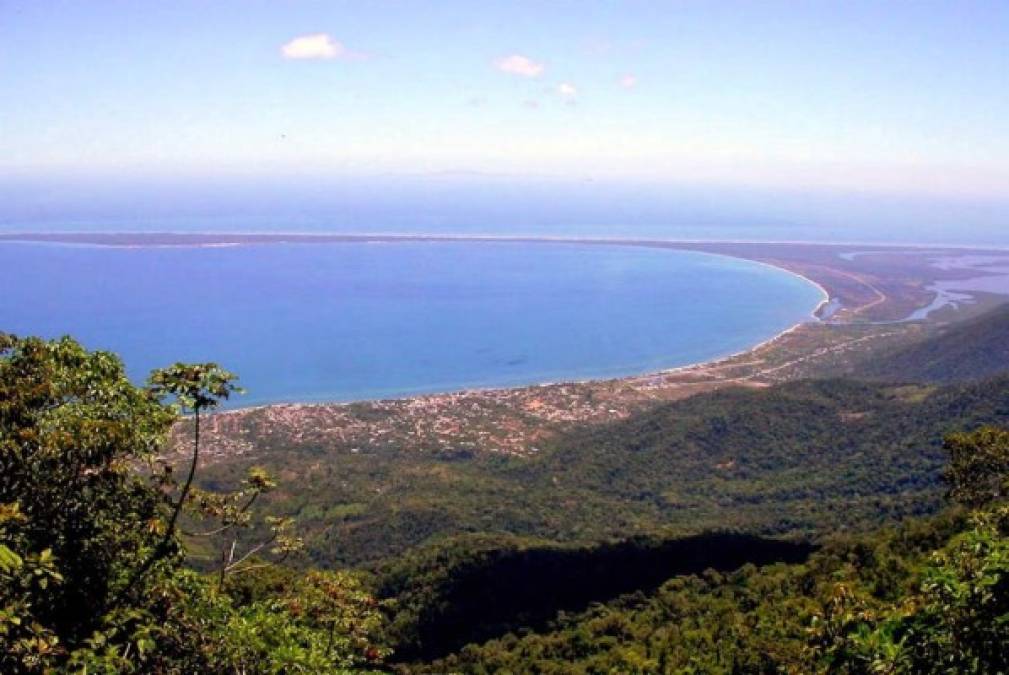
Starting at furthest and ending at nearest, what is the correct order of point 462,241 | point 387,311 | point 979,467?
point 462,241, point 387,311, point 979,467

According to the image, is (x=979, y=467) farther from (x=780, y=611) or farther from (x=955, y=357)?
(x=955, y=357)

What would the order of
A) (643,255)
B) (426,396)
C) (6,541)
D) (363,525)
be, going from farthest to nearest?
(643,255), (426,396), (363,525), (6,541)

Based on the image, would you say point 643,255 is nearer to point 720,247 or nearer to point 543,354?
point 720,247

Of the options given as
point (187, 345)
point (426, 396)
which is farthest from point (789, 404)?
point (187, 345)

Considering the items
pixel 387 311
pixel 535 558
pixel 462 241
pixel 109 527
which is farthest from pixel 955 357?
pixel 462 241

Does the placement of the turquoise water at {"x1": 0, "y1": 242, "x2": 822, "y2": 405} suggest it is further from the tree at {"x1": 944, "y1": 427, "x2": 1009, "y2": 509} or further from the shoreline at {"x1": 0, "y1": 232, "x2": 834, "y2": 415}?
the tree at {"x1": 944, "y1": 427, "x2": 1009, "y2": 509}

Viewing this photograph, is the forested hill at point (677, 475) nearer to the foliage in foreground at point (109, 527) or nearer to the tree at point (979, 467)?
the tree at point (979, 467)
